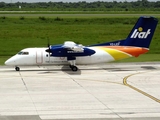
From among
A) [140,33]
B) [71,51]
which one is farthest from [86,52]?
[140,33]

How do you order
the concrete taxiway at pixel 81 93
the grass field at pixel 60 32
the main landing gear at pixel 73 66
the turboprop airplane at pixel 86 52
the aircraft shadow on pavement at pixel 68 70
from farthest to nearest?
1. the grass field at pixel 60 32
2. the main landing gear at pixel 73 66
3. the turboprop airplane at pixel 86 52
4. the aircraft shadow on pavement at pixel 68 70
5. the concrete taxiway at pixel 81 93

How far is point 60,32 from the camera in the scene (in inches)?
2515

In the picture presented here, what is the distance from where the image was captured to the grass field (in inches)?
2154

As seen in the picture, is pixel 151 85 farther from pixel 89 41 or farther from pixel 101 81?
pixel 89 41

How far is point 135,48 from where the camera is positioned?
38.5m

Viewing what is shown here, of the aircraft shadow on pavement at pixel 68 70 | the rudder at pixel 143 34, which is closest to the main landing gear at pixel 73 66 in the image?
the aircraft shadow on pavement at pixel 68 70

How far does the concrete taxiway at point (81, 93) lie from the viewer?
21.9m

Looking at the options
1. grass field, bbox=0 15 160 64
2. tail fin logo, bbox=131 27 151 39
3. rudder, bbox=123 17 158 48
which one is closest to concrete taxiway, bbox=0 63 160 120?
rudder, bbox=123 17 158 48

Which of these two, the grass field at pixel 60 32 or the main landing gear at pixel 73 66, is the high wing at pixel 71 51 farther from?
the grass field at pixel 60 32

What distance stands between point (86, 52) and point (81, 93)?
10.4 meters

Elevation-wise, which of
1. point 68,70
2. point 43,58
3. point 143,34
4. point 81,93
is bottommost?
point 68,70

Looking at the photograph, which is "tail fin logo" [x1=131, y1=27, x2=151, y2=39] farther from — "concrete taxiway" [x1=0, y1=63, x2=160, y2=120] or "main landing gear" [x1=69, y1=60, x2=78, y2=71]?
"main landing gear" [x1=69, y1=60, x2=78, y2=71]

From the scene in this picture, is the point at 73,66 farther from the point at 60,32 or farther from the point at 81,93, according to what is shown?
the point at 60,32

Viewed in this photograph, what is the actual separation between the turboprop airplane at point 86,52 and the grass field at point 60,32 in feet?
20.5
